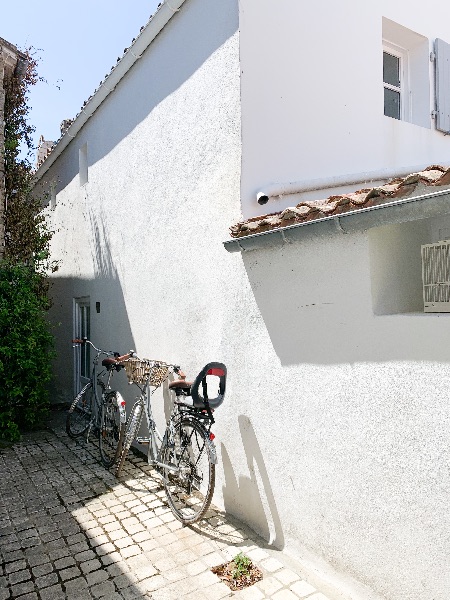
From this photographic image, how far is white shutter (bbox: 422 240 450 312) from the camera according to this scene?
2.86 m

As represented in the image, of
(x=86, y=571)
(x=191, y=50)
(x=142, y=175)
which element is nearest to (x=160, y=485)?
(x=86, y=571)

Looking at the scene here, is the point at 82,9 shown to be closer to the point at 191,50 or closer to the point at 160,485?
the point at 191,50

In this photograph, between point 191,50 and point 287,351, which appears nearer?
point 287,351

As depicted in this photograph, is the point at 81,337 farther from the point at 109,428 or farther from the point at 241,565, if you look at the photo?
the point at 241,565

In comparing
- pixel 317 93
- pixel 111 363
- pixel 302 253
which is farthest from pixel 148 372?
pixel 317 93

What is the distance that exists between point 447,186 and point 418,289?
0.98m

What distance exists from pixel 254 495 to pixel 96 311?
5299mm

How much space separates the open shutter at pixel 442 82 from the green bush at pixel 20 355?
7.21m

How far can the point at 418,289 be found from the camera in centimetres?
340

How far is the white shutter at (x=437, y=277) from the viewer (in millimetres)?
2863

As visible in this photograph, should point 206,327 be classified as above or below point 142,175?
below

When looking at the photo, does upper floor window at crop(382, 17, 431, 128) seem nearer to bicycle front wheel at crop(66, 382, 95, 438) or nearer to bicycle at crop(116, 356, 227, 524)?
bicycle at crop(116, 356, 227, 524)

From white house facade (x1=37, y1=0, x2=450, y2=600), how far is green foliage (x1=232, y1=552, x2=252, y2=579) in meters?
0.36

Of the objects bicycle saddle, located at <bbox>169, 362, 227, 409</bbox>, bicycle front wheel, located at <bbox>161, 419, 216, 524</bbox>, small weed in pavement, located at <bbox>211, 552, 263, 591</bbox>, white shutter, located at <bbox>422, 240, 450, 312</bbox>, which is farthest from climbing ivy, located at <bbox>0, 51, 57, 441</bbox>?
white shutter, located at <bbox>422, 240, 450, 312</bbox>
